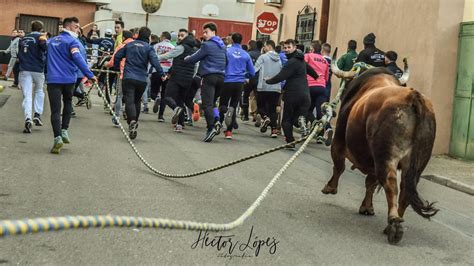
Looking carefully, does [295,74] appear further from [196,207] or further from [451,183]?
[196,207]

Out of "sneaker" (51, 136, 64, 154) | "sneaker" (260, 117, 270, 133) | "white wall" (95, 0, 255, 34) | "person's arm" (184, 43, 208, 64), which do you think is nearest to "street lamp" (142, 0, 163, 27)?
"white wall" (95, 0, 255, 34)

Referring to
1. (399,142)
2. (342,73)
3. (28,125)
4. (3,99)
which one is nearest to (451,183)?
(342,73)

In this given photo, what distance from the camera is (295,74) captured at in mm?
13945

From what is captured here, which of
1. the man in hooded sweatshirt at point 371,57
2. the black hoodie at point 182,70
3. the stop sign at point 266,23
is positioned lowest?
the black hoodie at point 182,70

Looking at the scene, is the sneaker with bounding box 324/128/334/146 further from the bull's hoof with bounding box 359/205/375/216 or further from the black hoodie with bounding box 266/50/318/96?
the bull's hoof with bounding box 359/205/375/216

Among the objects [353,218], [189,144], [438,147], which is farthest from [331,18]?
[353,218]

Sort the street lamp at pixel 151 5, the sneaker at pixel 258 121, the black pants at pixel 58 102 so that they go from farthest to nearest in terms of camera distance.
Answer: the street lamp at pixel 151 5 < the sneaker at pixel 258 121 < the black pants at pixel 58 102

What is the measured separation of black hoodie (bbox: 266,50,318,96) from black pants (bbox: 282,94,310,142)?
0.07 metres

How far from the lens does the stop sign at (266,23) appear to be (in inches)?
922

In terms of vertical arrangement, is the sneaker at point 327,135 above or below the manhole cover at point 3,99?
above

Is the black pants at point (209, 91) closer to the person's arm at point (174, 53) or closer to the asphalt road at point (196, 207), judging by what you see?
the person's arm at point (174, 53)

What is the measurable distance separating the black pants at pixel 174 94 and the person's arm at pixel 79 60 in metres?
4.40

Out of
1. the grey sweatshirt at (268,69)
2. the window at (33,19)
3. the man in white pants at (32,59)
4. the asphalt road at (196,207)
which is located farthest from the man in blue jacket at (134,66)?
the window at (33,19)

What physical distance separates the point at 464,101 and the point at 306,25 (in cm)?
939
